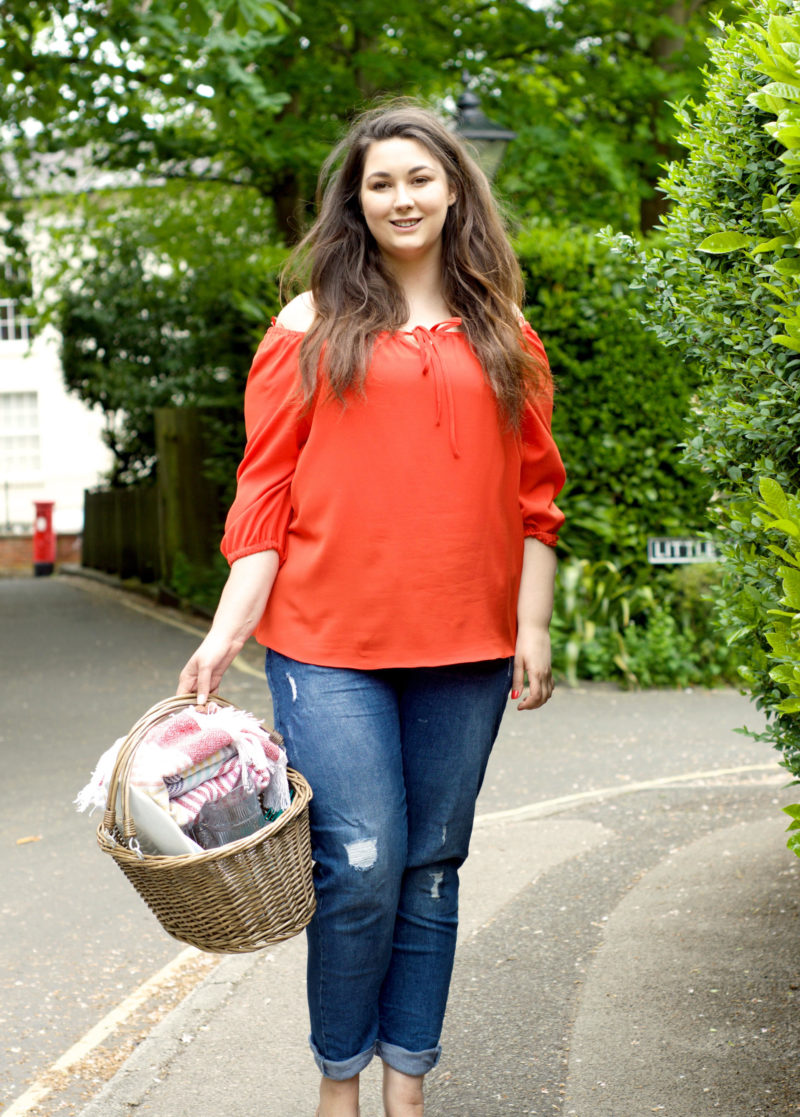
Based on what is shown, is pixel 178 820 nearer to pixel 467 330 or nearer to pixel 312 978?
pixel 312 978

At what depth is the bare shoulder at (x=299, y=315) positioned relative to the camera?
2502 mm

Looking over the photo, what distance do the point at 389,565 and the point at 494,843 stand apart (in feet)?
8.69

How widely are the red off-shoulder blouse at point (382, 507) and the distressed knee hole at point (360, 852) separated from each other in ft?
1.06

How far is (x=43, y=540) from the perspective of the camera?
22703 mm

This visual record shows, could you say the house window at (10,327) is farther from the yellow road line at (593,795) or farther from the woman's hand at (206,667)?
the woman's hand at (206,667)

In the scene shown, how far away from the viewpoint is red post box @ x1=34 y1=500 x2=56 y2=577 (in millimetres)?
22609

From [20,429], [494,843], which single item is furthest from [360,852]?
[20,429]

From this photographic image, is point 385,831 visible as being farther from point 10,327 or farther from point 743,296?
point 10,327

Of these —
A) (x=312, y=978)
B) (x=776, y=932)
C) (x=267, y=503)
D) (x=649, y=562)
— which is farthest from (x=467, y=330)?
(x=649, y=562)

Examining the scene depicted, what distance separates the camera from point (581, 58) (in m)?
11.6

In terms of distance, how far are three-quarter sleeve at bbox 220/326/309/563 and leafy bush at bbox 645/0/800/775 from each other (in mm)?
857

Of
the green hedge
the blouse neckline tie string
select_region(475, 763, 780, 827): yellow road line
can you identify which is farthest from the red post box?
the blouse neckline tie string

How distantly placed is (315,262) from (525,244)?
598cm

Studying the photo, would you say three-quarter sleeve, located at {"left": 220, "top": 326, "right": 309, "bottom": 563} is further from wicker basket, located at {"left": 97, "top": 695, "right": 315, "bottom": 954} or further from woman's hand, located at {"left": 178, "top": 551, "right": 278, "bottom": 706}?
wicker basket, located at {"left": 97, "top": 695, "right": 315, "bottom": 954}
